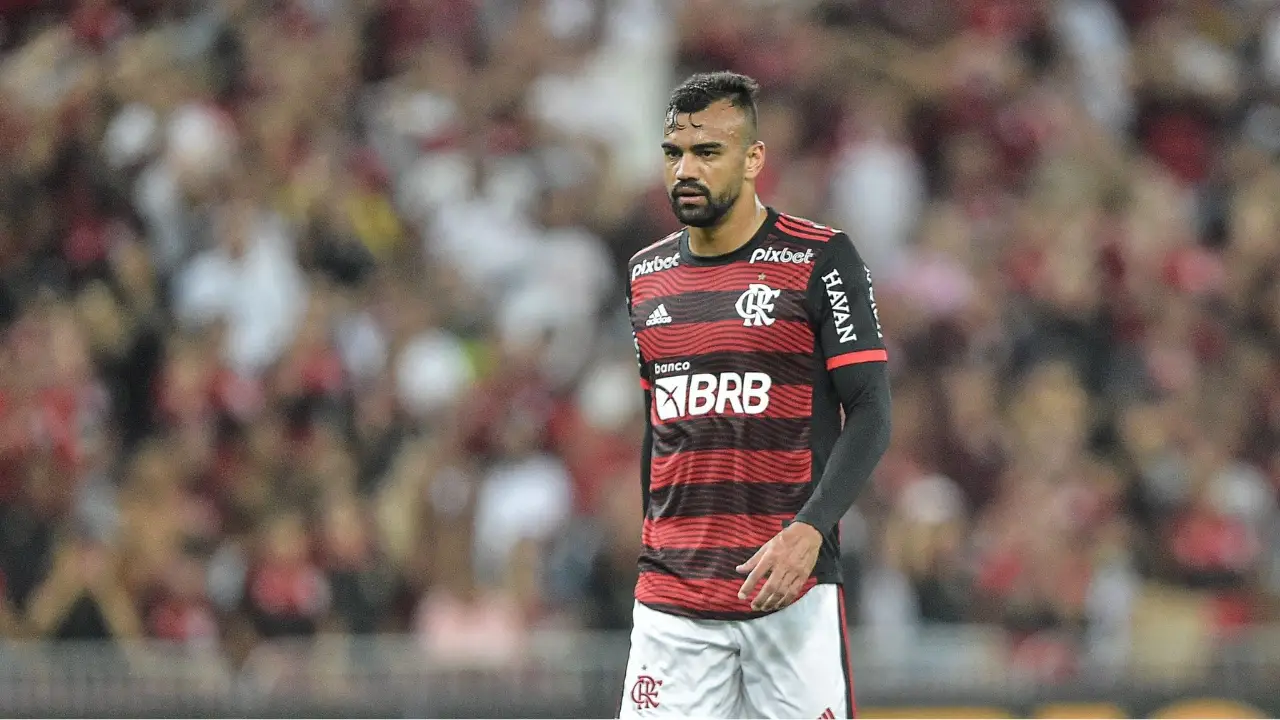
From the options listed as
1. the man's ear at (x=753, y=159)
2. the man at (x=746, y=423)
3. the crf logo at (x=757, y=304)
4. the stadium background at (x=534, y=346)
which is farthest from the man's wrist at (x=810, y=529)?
the stadium background at (x=534, y=346)

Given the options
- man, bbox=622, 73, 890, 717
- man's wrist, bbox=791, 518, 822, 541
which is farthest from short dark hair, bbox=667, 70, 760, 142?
man's wrist, bbox=791, 518, 822, 541

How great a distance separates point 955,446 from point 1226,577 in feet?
5.84

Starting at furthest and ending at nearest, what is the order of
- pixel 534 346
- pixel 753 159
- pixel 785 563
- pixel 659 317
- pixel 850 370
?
pixel 534 346 < pixel 659 317 < pixel 753 159 < pixel 850 370 < pixel 785 563

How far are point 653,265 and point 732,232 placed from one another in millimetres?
301

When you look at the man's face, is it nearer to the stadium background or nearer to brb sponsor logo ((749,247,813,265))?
brb sponsor logo ((749,247,813,265))

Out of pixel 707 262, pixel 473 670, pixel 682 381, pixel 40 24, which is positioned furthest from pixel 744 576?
pixel 40 24

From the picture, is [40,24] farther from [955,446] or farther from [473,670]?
[955,446]

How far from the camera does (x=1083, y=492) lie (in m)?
11.1

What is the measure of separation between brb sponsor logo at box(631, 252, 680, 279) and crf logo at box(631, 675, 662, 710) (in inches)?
45.1

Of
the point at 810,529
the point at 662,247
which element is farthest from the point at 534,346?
the point at 810,529

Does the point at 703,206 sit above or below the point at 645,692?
above

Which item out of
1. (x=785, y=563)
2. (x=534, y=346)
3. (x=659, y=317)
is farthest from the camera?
(x=534, y=346)

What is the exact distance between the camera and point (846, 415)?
507 centimetres

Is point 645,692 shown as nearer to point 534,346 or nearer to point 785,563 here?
point 785,563
